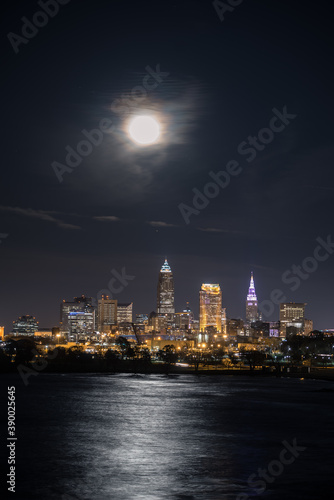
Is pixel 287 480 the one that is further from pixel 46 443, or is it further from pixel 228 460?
pixel 46 443

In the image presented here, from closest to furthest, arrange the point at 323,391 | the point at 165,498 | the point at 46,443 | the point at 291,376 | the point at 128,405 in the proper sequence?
the point at 165,498 → the point at 46,443 → the point at 128,405 → the point at 323,391 → the point at 291,376

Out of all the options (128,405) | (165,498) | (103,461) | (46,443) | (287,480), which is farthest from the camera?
(128,405)

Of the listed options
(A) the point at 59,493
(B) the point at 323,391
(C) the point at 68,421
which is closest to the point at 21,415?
(C) the point at 68,421

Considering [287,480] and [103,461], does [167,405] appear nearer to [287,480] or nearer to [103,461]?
[103,461]

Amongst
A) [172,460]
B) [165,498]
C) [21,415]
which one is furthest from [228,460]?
[21,415]

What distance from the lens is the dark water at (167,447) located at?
31.8 meters

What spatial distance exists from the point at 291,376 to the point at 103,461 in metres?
138

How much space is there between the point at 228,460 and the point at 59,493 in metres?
13.6

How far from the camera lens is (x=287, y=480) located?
112 feet

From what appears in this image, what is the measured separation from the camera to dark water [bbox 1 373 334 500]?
31.8 metres

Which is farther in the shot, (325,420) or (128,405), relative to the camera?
(128,405)

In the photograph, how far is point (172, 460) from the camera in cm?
4038

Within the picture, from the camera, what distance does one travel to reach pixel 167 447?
4594 cm

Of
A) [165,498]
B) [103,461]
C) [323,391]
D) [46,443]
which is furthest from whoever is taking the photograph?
[323,391]
